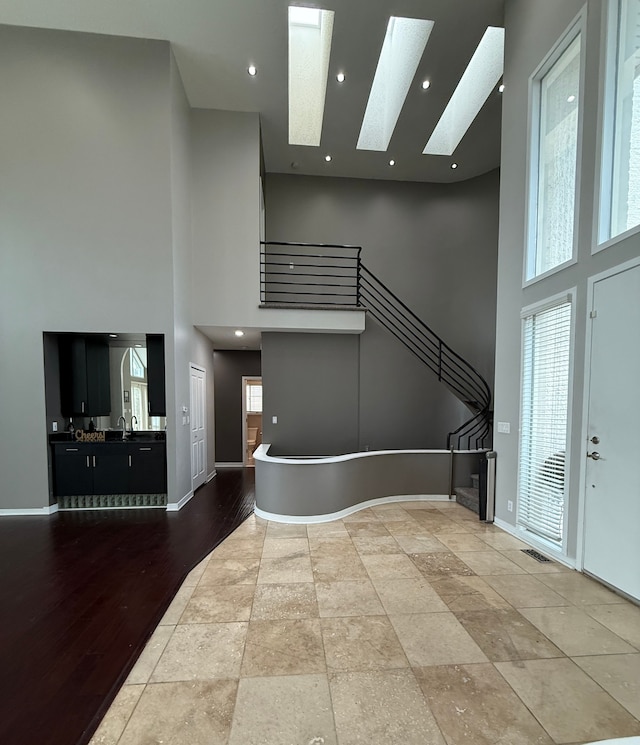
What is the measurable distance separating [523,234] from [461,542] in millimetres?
→ 3583

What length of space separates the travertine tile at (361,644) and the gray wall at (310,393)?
4.08m

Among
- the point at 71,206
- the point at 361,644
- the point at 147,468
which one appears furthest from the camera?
the point at 147,468

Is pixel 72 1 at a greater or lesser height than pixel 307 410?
greater

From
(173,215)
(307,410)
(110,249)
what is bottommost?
(307,410)

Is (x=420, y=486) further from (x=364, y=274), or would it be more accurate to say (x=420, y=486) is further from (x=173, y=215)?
(x=173, y=215)

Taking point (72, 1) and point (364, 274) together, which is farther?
point (364, 274)

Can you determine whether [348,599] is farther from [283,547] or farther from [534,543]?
[534,543]

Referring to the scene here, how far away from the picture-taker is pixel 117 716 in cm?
176

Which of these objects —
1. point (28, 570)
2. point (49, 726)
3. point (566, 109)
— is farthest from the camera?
point (566, 109)

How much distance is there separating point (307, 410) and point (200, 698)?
480cm

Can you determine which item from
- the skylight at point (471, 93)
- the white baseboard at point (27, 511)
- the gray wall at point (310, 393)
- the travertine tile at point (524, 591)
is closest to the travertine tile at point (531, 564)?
the travertine tile at point (524, 591)

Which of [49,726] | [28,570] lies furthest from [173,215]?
[49,726]

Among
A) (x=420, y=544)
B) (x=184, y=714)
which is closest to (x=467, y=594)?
(x=420, y=544)

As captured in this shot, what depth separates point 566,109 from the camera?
358 cm
